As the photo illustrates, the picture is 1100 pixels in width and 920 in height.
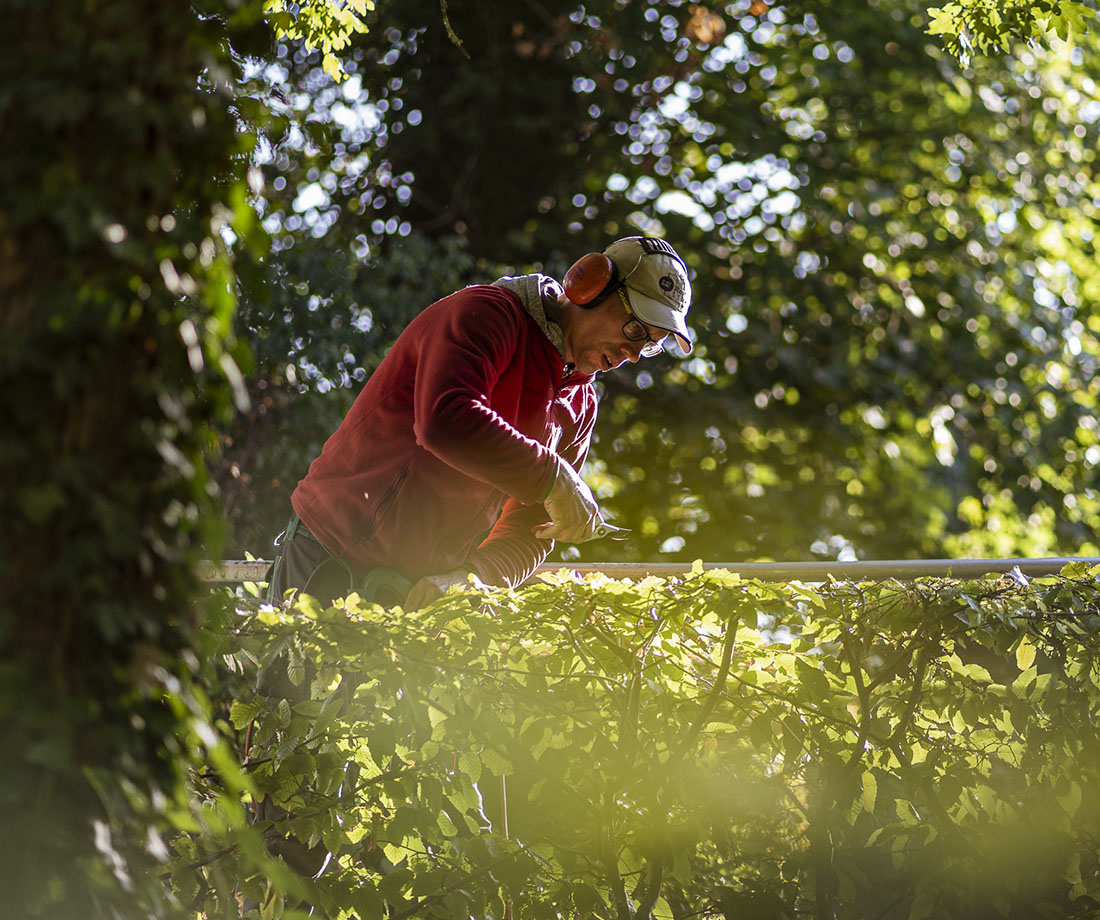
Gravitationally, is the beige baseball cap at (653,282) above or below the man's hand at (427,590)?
above

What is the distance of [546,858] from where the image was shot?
2.07 m

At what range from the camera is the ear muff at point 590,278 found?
2646mm

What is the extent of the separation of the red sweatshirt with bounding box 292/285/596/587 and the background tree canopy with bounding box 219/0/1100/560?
15.7 ft

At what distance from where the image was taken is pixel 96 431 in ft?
3.52

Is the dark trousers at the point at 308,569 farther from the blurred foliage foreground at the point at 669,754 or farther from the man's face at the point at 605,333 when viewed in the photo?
the man's face at the point at 605,333

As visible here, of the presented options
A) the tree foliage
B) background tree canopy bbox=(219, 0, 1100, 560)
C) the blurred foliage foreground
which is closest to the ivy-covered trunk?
the blurred foliage foreground

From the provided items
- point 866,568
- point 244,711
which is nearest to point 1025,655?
point 866,568

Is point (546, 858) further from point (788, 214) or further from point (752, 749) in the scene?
point (788, 214)

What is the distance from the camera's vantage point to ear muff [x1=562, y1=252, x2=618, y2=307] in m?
2.65

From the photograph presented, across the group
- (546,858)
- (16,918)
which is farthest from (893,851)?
(16,918)

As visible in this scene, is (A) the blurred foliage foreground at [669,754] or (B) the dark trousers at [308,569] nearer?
(A) the blurred foliage foreground at [669,754]

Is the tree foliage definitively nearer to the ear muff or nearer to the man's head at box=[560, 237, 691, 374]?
the man's head at box=[560, 237, 691, 374]

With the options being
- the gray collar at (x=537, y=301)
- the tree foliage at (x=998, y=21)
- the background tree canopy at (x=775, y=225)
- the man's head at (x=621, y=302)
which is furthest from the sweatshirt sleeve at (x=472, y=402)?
the background tree canopy at (x=775, y=225)

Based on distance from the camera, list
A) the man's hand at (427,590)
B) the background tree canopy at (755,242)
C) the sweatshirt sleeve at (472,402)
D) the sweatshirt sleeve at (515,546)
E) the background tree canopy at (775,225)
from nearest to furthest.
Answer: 1. the sweatshirt sleeve at (472,402)
2. the man's hand at (427,590)
3. the sweatshirt sleeve at (515,546)
4. the background tree canopy at (755,242)
5. the background tree canopy at (775,225)
